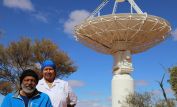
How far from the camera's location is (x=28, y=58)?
42.1 m

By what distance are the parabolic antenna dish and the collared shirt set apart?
3475 centimetres

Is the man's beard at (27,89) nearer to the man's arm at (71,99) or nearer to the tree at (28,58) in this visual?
the man's arm at (71,99)

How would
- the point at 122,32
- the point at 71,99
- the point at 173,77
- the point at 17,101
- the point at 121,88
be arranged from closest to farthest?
the point at 17,101 → the point at 71,99 → the point at 173,77 → the point at 122,32 → the point at 121,88

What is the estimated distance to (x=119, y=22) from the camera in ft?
136

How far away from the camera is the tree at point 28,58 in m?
41.5

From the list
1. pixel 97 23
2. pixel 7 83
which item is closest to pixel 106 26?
Result: pixel 97 23

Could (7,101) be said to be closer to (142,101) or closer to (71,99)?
(71,99)

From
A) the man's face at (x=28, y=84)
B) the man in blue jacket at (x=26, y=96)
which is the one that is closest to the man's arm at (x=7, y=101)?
the man in blue jacket at (x=26, y=96)

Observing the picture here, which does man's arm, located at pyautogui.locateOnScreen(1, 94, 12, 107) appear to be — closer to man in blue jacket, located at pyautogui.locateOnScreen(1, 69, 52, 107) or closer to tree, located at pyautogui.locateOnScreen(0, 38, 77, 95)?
man in blue jacket, located at pyautogui.locateOnScreen(1, 69, 52, 107)

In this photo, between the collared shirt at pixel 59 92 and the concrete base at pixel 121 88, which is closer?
the collared shirt at pixel 59 92

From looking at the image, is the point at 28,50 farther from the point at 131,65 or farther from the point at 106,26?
the point at 131,65

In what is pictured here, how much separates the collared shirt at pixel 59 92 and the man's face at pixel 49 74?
77 millimetres

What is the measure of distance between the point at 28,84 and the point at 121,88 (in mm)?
40037

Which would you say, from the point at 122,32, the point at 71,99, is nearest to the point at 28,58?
the point at 122,32
